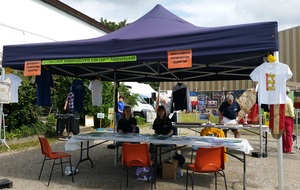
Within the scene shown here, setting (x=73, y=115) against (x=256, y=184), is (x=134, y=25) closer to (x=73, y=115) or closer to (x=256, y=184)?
(x=256, y=184)

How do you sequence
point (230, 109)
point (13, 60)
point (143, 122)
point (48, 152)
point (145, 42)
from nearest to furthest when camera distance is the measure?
point (145, 42) < point (48, 152) < point (13, 60) < point (230, 109) < point (143, 122)

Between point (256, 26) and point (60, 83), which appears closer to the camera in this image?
point (256, 26)

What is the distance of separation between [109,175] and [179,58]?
2.65 meters

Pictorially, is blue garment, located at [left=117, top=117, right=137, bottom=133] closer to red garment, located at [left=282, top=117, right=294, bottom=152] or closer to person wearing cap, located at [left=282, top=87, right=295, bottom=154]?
person wearing cap, located at [left=282, top=87, right=295, bottom=154]

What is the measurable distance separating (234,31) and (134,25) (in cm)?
201

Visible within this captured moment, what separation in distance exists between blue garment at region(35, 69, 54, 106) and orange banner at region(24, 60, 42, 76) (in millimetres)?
1287

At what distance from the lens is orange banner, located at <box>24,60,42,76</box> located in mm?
4848

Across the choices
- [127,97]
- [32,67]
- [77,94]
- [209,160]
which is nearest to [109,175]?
[209,160]

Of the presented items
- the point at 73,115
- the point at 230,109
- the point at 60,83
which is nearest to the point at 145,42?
the point at 230,109

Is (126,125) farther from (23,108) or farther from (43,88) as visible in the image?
(23,108)

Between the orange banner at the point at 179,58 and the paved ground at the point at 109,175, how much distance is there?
6.41ft

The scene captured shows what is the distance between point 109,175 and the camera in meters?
5.40

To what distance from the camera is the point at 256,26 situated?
370 centimetres

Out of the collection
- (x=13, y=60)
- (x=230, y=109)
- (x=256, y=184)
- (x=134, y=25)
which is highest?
(x=134, y=25)
